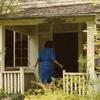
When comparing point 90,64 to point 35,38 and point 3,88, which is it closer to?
point 3,88

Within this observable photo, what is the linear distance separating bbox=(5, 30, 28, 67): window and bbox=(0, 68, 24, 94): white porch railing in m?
3.74

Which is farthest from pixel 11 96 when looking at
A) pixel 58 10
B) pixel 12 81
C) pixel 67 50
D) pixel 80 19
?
pixel 67 50

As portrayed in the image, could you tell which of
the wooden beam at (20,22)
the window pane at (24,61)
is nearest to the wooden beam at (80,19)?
the wooden beam at (20,22)

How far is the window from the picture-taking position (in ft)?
58.7

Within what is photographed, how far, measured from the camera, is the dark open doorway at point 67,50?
1700cm

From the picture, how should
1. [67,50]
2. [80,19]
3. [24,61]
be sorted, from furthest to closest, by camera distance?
[24,61] < [67,50] < [80,19]

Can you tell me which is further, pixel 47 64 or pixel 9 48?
pixel 9 48

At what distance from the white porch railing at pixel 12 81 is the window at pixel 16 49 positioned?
3.74 metres

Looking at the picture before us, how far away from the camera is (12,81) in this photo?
46.0 ft

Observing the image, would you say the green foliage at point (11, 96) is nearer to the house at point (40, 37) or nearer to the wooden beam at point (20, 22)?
the house at point (40, 37)

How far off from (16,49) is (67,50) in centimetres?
234

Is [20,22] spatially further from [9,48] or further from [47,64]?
[9,48]

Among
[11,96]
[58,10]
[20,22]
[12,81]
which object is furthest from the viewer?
[58,10]

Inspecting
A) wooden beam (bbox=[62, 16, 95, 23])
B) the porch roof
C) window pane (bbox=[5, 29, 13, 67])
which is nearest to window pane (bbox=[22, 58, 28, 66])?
window pane (bbox=[5, 29, 13, 67])
